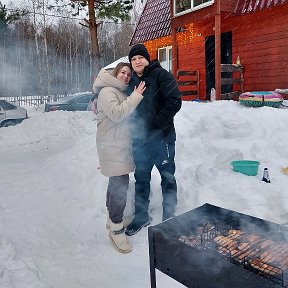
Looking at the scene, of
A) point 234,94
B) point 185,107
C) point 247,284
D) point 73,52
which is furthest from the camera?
point 73,52

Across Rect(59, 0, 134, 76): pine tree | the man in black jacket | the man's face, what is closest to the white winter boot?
the man in black jacket

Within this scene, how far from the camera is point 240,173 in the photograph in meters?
4.84

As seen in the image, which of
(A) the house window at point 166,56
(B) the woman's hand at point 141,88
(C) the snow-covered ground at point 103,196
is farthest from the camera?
(A) the house window at point 166,56

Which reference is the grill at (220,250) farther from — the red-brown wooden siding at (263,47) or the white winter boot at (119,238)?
the red-brown wooden siding at (263,47)

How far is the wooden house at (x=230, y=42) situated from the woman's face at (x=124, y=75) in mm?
6110

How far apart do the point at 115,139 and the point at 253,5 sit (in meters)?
7.44

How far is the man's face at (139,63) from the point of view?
3.66 meters

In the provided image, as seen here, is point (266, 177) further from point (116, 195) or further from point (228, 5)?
point (228, 5)

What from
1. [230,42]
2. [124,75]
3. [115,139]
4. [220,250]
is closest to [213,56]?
[230,42]

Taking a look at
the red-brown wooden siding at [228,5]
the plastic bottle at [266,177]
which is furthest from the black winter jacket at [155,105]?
the red-brown wooden siding at [228,5]

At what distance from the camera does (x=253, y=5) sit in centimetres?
898

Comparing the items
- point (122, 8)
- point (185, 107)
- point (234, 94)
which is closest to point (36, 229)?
point (185, 107)

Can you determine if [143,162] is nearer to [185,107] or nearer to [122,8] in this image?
[185,107]

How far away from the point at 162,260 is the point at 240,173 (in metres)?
2.68
